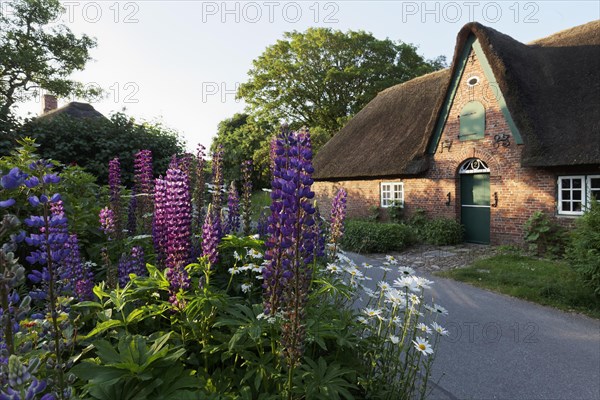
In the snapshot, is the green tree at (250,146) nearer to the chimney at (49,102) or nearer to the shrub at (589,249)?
the chimney at (49,102)

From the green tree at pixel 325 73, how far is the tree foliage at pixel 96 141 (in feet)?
66.7

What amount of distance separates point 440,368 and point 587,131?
363 inches

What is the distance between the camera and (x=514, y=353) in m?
4.74

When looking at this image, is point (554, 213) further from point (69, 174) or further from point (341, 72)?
point (341, 72)

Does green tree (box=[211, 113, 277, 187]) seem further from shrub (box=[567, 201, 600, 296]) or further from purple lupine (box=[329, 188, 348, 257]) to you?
purple lupine (box=[329, 188, 348, 257])

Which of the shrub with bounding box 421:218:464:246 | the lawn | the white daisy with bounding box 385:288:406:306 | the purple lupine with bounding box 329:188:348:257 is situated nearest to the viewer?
the white daisy with bounding box 385:288:406:306

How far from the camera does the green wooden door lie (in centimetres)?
1230

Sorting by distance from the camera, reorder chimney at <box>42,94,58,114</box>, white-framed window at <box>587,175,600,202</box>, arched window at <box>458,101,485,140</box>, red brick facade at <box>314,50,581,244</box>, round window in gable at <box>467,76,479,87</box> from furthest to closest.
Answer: chimney at <box>42,94,58,114</box> < round window in gable at <box>467,76,479,87</box> < arched window at <box>458,101,485,140</box> < red brick facade at <box>314,50,581,244</box> < white-framed window at <box>587,175,600,202</box>

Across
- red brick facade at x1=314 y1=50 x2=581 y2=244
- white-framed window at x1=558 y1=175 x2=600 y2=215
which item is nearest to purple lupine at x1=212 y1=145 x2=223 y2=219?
white-framed window at x1=558 y1=175 x2=600 y2=215

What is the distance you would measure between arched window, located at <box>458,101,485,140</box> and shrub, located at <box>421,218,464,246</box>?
3050mm

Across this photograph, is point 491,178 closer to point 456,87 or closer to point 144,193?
point 456,87

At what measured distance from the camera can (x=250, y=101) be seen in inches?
1209

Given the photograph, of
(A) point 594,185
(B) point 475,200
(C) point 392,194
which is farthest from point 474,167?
(C) point 392,194

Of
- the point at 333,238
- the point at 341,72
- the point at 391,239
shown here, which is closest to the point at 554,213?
the point at 391,239
